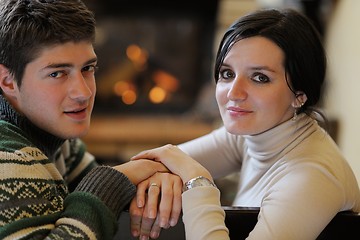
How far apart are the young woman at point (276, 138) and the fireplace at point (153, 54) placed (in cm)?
249

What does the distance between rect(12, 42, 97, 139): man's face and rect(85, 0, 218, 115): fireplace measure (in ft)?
8.54

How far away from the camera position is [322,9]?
337cm

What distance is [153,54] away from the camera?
12.9 ft

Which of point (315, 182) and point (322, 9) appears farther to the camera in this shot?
point (322, 9)

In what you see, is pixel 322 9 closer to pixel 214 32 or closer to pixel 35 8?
pixel 214 32

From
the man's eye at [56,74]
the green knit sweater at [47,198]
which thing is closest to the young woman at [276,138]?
the green knit sweater at [47,198]

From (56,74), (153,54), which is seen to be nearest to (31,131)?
(56,74)

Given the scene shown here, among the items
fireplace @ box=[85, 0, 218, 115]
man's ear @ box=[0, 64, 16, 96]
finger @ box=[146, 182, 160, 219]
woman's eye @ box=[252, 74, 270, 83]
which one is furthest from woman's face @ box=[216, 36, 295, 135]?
fireplace @ box=[85, 0, 218, 115]

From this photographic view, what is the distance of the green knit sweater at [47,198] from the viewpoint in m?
1.04

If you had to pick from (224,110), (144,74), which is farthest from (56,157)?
(144,74)

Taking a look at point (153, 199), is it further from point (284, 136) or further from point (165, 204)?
point (284, 136)

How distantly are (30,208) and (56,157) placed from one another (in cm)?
44

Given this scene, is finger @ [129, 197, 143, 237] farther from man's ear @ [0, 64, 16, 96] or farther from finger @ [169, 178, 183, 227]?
man's ear @ [0, 64, 16, 96]

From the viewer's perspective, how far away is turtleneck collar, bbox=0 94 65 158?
1272mm
